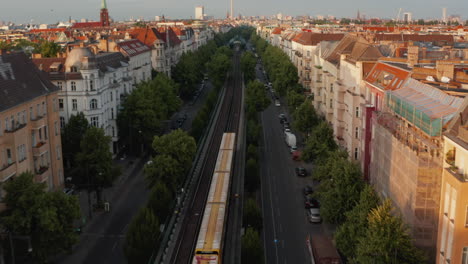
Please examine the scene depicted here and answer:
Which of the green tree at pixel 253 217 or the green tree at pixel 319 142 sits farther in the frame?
the green tree at pixel 319 142

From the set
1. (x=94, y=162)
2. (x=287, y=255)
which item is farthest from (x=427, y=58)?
(x=94, y=162)

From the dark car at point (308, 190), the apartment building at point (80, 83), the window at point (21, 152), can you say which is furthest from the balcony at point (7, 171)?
the dark car at point (308, 190)

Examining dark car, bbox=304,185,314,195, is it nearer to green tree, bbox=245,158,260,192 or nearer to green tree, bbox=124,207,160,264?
green tree, bbox=245,158,260,192

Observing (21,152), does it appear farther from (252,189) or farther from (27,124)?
(252,189)

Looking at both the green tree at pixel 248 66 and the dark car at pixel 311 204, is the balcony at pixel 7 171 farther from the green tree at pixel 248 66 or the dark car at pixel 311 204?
the green tree at pixel 248 66

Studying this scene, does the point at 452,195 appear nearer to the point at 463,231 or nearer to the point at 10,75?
the point at 463,231

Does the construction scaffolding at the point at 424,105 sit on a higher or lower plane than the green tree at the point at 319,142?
higher

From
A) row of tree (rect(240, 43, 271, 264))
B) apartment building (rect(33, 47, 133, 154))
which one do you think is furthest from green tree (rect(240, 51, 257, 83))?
apartment building (rect(33, 47, 133, 154))
